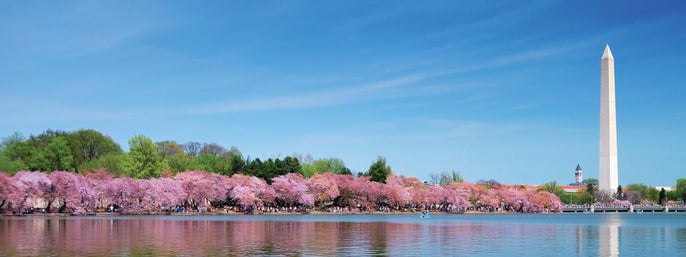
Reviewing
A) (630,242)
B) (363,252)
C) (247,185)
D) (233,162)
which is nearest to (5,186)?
(247,185)

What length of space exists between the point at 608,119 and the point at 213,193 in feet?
258

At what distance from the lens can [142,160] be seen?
351 ft

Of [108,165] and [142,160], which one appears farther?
[108,165]

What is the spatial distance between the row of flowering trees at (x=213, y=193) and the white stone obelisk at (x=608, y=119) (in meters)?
24.7

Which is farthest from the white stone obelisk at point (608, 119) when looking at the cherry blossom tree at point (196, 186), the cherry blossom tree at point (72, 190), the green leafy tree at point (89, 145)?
the cherry blossom tree at point (72, 190)

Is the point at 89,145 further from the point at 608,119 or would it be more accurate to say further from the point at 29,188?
the point at 608,119

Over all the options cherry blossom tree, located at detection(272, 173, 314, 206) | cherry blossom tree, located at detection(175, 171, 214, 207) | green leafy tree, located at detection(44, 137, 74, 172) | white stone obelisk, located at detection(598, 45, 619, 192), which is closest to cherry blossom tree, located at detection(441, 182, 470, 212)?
white stone obelisk, located at detection(598, 45, 619, 192)

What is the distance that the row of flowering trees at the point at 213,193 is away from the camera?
287ft

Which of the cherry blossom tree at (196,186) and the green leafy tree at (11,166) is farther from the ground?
the green leafy tree at (11,166)

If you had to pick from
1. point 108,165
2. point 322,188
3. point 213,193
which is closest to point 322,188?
point 322,188

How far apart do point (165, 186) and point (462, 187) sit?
6819 centimetres

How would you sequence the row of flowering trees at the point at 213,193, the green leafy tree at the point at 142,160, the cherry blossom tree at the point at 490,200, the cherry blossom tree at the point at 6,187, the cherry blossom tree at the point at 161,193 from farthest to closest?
the cherry blossom tree at the point at 490,200, the green leafy tree at the point at 142,160, the cherry blossom tree at the point at 161,193, the row of flowering trees at the point at 213,193, the cherry blossom tree at the point at 6,187

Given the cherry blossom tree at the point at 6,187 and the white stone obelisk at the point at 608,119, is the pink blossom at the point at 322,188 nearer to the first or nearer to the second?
the cherry blossom tree at the point at 6,187

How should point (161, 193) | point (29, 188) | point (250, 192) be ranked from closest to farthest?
point (29, 188), point (161, 193), point (250, 192)
